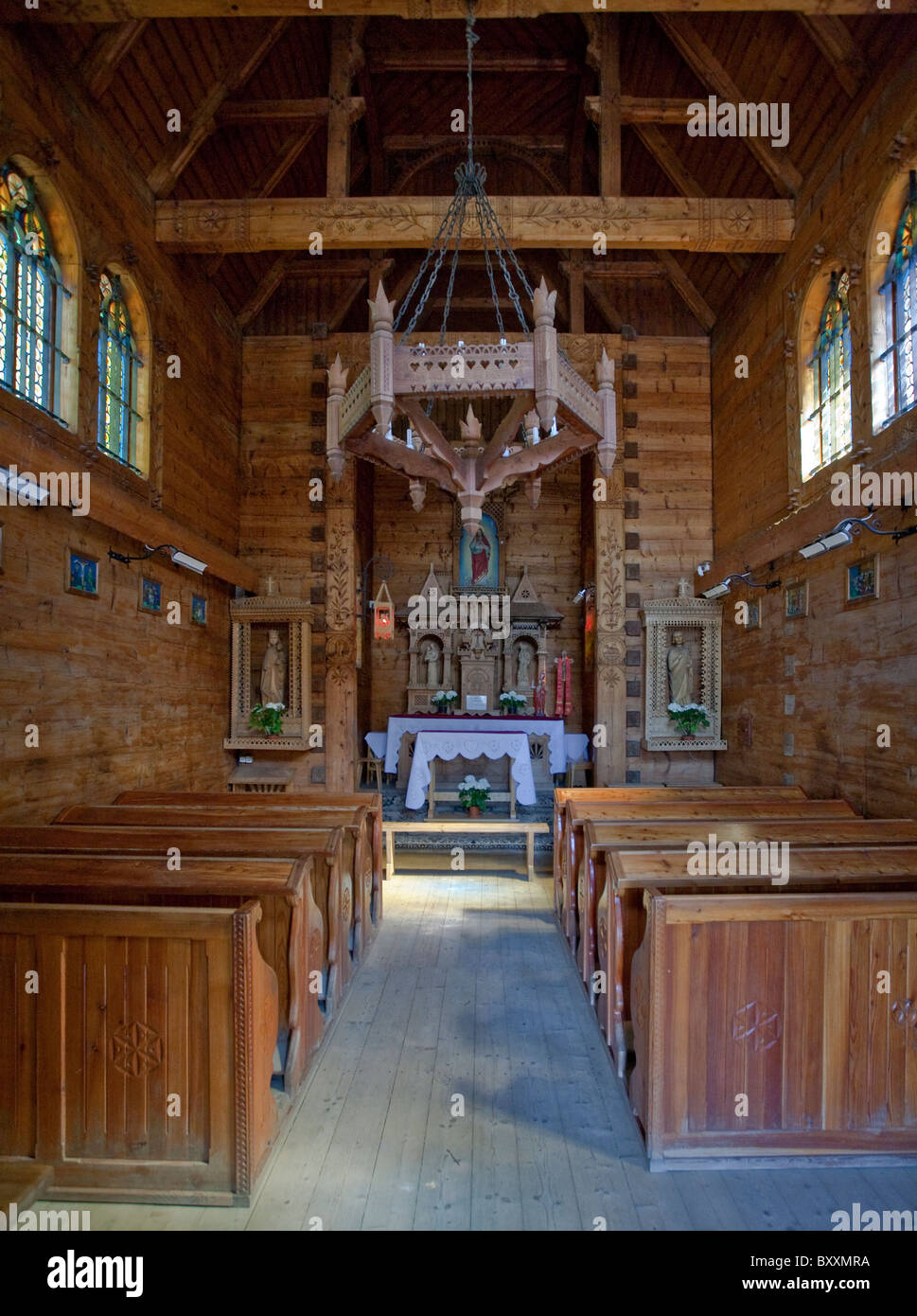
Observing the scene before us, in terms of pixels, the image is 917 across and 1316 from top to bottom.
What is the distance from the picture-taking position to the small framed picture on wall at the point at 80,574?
5723 millimetres

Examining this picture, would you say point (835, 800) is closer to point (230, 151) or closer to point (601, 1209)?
point (601, 1209)

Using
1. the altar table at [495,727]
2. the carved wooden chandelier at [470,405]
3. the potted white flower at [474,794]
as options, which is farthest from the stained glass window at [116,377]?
the potted white flower at [474,794]

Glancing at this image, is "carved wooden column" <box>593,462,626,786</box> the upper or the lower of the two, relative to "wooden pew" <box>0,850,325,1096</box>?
upper

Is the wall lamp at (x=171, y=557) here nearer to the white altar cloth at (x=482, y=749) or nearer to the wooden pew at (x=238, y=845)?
the wooden pew at (x=238, y=845)

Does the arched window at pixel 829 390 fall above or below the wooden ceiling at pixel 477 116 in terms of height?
below

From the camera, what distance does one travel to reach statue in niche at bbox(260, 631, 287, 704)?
31.4ft

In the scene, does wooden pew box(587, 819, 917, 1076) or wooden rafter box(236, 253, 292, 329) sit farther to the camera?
wooden rafter box(236, 253, 292, 329)

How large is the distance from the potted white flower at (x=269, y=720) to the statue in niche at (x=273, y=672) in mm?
197

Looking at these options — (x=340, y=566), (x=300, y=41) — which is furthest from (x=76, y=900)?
(x=300, y=41)

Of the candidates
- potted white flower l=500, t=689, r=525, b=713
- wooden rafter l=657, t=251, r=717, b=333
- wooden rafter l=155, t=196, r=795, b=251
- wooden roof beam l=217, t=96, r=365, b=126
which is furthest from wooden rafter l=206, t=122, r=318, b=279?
potted white flower l=500, t=689, r=525, b=713

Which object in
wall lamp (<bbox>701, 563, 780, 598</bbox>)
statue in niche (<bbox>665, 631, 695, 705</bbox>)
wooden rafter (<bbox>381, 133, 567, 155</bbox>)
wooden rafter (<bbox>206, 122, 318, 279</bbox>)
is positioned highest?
wooden rafter (<bbox>381, 133, 567, 155</bbox>)

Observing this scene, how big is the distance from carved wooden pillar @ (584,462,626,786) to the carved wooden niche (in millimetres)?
3651

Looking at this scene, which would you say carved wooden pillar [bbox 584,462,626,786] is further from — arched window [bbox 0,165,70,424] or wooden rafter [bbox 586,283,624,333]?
arched window [bbox 0,165,70,424]

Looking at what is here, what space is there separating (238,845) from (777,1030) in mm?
2865
